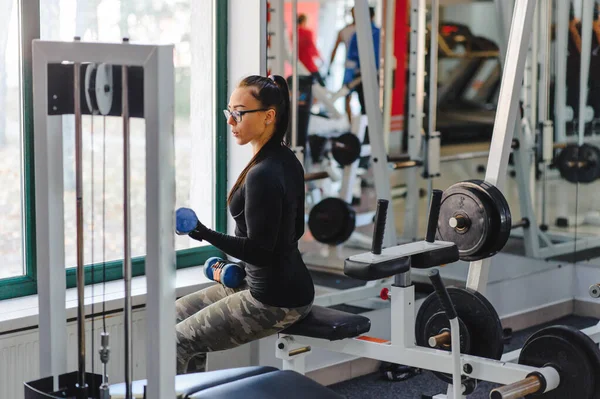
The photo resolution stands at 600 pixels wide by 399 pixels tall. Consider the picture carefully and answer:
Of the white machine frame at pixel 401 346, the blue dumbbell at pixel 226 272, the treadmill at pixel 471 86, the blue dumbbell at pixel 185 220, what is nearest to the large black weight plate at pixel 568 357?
the white machine frame at pixel 401 346

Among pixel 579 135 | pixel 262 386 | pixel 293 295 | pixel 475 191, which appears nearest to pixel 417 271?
pixel 579 135

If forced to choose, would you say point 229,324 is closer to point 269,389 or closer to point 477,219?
point 269,389

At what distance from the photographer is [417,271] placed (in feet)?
15.6

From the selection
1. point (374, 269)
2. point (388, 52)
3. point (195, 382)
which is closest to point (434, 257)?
point (374, 269)

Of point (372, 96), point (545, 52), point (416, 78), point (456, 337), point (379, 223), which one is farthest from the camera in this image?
point (545, 52)

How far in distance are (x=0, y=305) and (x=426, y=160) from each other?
2417 mm

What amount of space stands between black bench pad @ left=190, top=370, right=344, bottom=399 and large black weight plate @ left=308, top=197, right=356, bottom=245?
8.64 ft

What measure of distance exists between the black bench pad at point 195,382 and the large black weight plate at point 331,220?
2552 mm

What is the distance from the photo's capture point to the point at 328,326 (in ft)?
9.19

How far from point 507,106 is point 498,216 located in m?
0.37

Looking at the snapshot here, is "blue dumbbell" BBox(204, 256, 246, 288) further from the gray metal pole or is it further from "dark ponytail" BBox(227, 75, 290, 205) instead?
the gray metal pole

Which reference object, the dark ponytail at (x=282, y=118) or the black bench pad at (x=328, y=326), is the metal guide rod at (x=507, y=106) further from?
the dark ponytail at (x=282, y=118)

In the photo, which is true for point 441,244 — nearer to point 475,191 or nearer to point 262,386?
point 475,191

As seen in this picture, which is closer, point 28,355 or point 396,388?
point 28,355
